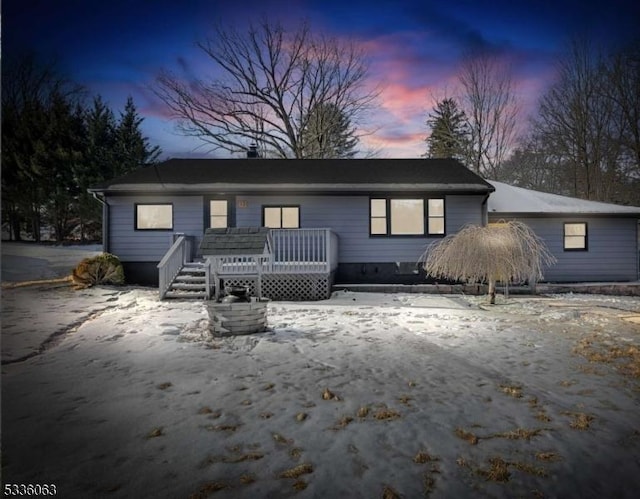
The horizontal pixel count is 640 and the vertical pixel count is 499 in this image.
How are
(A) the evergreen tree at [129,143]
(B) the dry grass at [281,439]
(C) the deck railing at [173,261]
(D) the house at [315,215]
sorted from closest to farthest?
(B) the dry grass at [281,439] < (C) the deck railing at [173,261] < (D) the house at [315,215] < (A) the evergreen tree at [129,143]

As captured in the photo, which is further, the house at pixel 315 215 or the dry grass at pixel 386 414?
the house at pixel 315 215

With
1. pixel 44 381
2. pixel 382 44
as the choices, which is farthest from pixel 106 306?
pixel 382 44

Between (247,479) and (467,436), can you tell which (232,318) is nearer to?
(247,479)

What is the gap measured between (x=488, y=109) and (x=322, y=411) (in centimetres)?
2336

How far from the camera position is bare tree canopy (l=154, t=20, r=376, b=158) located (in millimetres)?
20750

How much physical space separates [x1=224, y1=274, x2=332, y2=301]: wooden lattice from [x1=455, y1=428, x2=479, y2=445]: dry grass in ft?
23.0

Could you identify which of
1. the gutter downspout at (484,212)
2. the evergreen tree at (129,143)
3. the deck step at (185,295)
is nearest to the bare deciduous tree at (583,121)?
the gutter downspout at (484,212)

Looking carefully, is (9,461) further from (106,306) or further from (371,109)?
(371,109)

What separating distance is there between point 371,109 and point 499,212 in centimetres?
1291

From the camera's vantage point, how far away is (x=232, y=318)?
5.84 m

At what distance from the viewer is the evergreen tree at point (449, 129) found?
23.6 meters

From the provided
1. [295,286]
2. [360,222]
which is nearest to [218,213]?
[295,286]

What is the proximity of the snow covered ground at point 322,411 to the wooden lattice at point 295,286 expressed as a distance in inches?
127

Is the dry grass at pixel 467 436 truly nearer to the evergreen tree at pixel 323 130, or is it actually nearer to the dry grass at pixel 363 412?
the dry grass at pixel 363 412
